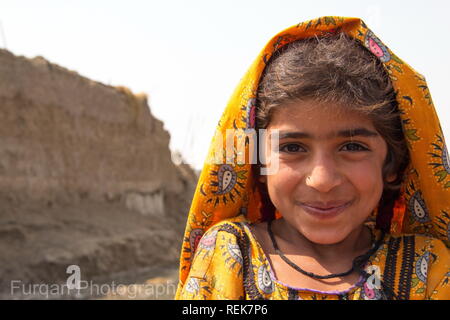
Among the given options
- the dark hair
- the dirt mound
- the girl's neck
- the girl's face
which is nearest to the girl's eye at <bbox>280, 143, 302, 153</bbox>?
the girl's face

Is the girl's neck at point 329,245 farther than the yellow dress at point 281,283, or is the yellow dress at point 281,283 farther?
Result: the girl's neck at point 329,245

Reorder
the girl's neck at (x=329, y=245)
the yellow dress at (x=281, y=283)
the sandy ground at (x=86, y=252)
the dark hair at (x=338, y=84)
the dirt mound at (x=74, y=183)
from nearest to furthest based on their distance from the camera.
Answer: the yellow dress at (x=281, y=283), the dark hair at (x=338, y=84), the girl's neck at (x=329, y=245), the sandy ground at (x=86, y=252), the dirt mound at (x=74, y=183)

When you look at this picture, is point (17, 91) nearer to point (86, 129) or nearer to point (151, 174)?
Result: point (86, 129)

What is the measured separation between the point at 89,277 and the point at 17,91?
3.56 metres

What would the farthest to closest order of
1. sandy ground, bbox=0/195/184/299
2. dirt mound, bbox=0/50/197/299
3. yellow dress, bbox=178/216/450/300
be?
dirt mound, bbox=0/50/197/299 < sandy ground, bbox=0/195/184/299 < yellow dress, bbox=178/216/450/300

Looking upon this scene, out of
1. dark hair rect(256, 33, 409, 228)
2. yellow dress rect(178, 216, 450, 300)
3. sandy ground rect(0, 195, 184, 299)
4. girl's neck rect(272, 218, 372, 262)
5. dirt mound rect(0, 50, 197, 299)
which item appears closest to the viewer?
yellow dress rect(178, 216, 450, 300)

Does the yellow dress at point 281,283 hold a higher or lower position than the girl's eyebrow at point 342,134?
lower

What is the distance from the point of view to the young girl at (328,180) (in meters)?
1.38

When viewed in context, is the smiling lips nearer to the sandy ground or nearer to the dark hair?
the dark hair

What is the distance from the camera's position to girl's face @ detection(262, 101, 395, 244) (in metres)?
1.40

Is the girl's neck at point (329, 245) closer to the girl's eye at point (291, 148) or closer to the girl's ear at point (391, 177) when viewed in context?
the girl's ear at point (391, 177)

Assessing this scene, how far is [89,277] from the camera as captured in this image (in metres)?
8.12

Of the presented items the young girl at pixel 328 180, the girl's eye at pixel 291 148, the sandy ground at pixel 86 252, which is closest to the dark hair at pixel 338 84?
the young girl at pixel 328 180

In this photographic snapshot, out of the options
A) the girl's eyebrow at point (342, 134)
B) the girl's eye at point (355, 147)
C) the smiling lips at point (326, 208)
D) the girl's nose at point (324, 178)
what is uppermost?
the girl's eyebrow at point (342, 134)
